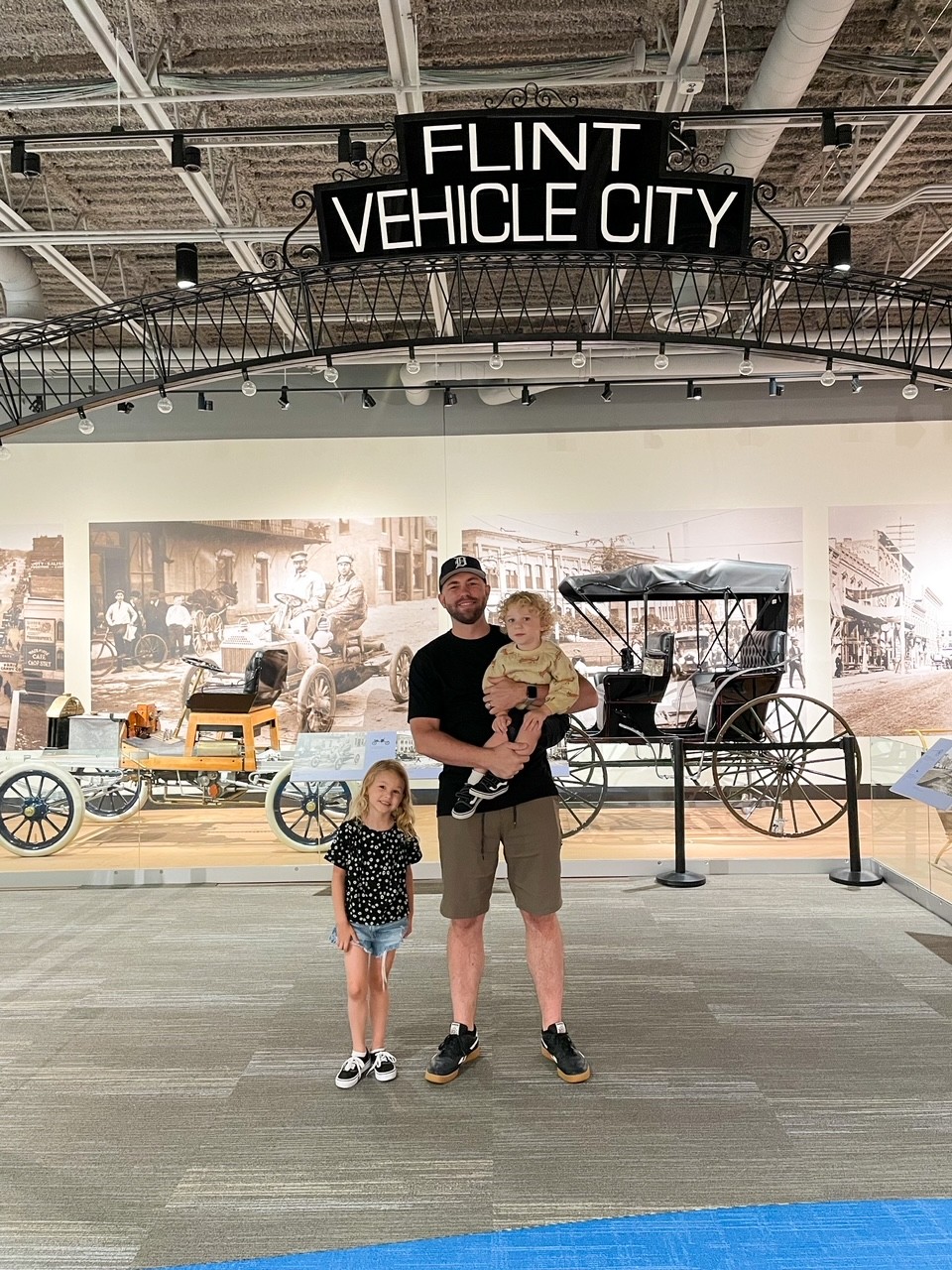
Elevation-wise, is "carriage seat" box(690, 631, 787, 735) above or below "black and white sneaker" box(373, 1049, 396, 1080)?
above

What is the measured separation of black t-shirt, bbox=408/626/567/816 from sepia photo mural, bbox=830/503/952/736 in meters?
7.58

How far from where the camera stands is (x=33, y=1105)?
3.54 meters

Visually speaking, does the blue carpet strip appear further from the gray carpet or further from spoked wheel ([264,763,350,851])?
spoked wheel ([264,763,350,851])

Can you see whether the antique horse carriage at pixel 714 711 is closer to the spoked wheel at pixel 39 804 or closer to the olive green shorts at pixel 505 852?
the olive green shorts at pixel 505 852

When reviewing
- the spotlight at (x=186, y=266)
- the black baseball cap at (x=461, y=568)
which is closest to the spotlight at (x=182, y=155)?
the spotlight at (x=186, y=266)

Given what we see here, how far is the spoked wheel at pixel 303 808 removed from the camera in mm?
7211

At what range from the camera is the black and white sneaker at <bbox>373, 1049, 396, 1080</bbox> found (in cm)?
365

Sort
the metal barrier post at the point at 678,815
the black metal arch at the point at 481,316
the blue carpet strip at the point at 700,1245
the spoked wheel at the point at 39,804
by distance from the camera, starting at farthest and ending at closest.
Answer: the black metal arch at the point at 481,316, the spoked wheel at the point at 39,804, the metal barrier post at the point at 678,815, the blue carpet strip at the point at 700,1245

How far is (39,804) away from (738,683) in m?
5.54

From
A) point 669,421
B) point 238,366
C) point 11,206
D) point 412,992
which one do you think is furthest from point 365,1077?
point 669,421

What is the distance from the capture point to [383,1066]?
367cm

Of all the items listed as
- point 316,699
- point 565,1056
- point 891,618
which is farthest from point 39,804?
point 891,618

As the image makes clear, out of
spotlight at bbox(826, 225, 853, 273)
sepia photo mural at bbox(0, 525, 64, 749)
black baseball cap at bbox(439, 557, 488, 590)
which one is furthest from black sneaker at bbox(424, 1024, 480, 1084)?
sepia photo mural at bbox(0, 525, 64, 749)

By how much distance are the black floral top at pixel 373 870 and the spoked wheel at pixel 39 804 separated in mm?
4234
